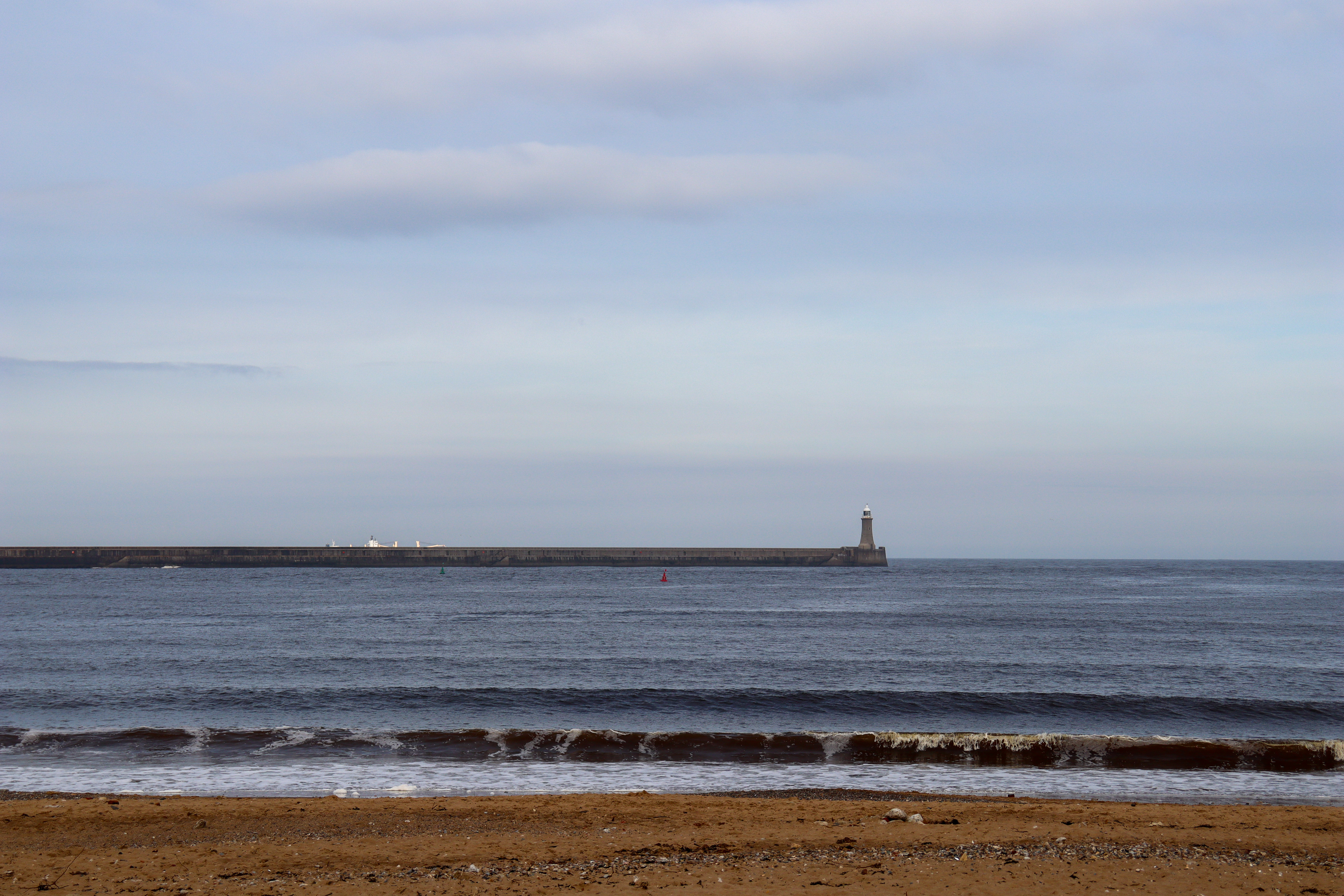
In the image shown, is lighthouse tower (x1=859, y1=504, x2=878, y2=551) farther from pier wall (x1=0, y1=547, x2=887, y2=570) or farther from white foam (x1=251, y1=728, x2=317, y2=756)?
white foam (x1=251, y1=728, x2=317, y2=756)

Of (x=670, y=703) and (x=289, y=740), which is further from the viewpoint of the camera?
(x=670, y=703)

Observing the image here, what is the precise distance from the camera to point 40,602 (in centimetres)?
6531

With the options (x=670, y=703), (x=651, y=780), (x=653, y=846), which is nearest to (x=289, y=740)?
(x=651, y=780)

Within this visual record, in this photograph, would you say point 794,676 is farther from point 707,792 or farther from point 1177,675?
point 707,792

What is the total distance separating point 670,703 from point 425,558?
112 m

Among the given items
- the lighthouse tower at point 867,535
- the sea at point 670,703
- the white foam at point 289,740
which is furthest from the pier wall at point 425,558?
the white foam at point 289,740

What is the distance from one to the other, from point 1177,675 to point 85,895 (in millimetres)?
30476

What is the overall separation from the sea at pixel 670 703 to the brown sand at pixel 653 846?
2354 mm

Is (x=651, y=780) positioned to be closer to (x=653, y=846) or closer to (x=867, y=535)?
(x=653, y=846)

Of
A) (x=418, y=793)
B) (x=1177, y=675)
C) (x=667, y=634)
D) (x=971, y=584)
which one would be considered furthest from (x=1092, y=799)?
(x=971, y=584)

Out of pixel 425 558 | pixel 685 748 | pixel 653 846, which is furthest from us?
pixel 425 558

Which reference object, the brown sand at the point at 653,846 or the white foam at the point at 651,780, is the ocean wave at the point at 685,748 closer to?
the white foam at the point at 651,780

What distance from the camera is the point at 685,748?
20.0 metres

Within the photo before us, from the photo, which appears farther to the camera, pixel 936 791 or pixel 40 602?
pixel 40 602
